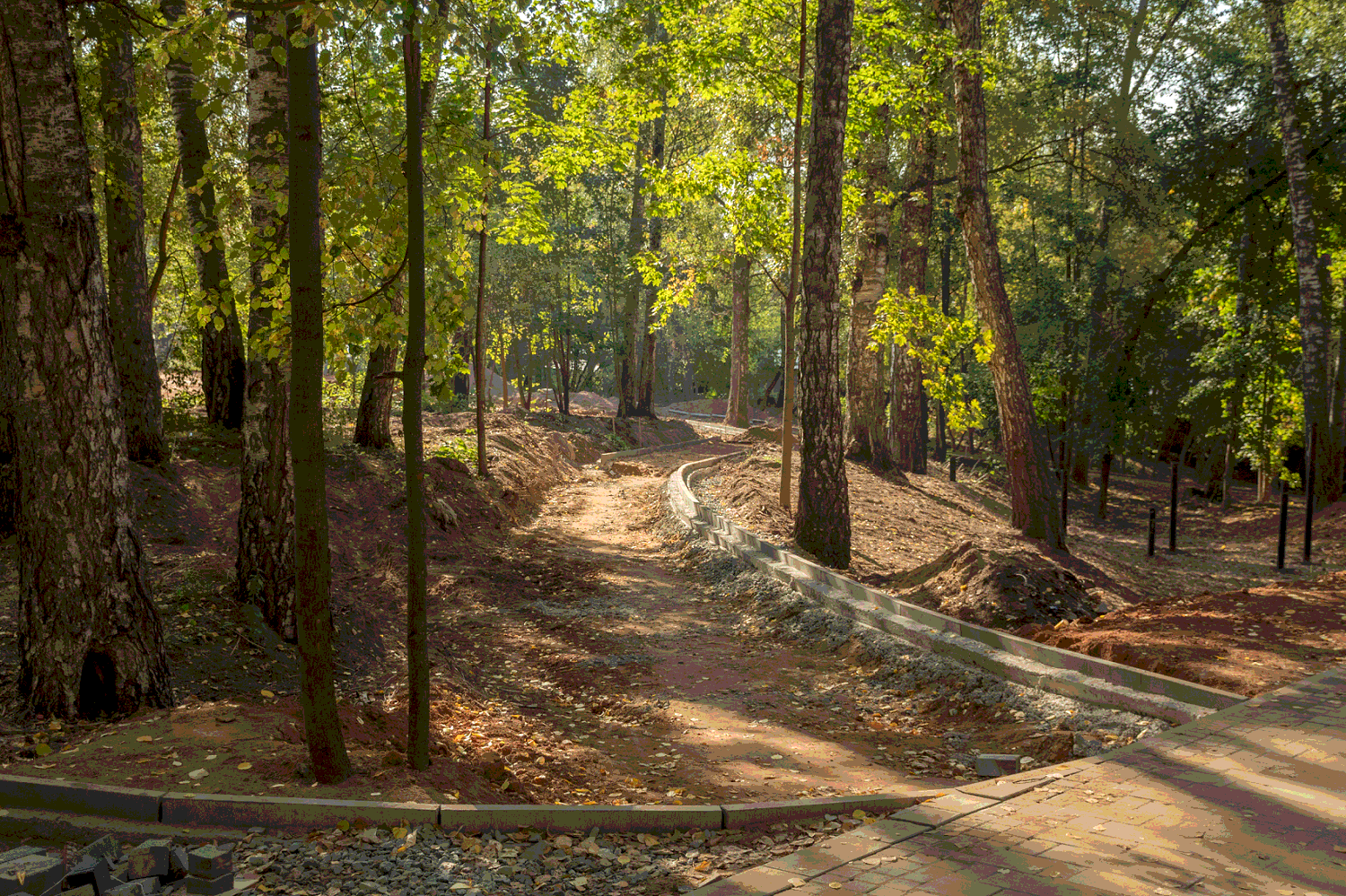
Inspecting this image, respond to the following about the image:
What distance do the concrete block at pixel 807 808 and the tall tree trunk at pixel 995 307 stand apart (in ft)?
33.9

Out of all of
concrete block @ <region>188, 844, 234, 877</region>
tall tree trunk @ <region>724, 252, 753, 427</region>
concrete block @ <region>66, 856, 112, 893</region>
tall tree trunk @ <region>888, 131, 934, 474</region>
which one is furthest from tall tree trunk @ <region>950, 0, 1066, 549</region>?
tall tree trunk @ <region>724, 252, 753, 427</region>

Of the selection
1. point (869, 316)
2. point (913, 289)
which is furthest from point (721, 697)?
point (913, 289)

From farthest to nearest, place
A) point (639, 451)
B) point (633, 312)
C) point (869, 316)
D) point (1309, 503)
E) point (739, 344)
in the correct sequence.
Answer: point (739, 344)
point (633, 312)
point (639, 451)
point (869, 316)
point (1309, 503)

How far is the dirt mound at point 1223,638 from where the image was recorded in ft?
22.8

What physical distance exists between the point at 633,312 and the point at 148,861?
28.3 metres

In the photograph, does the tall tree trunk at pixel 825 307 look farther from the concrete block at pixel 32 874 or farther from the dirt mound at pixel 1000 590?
the concrete block at pixel 32 874

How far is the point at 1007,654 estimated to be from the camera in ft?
24.4

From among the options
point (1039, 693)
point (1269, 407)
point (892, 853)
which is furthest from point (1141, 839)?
point (1269, 407)

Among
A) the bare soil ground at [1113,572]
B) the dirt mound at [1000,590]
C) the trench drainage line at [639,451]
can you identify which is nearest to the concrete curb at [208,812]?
the bare soil ground at [1113,572]

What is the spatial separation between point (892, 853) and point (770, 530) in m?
9.30

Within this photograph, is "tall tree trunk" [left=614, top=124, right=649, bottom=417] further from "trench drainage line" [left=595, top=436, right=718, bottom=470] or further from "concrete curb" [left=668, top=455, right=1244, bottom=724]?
"concrete curb" [left=668, top=455, right=1244, bottom=724]

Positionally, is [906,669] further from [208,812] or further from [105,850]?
[105,850]

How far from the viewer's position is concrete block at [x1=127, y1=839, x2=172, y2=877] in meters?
3.61

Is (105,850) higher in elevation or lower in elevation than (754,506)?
lower
